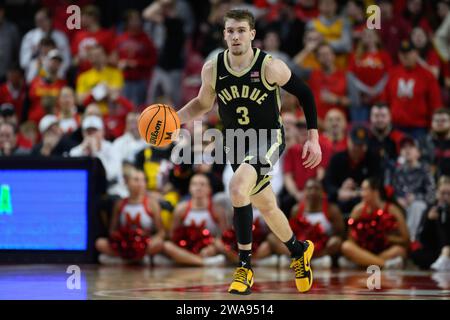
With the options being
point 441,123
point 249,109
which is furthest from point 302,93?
point 441,123

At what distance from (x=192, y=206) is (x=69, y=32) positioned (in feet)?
17.3

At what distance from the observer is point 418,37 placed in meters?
13.4

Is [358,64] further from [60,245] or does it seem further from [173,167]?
[60,245]

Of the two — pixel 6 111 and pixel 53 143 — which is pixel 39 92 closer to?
pixel 6 111

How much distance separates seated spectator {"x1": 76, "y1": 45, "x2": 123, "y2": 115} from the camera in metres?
14.0

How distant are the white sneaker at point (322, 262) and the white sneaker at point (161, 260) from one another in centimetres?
173

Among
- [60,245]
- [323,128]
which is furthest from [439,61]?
[60,245]

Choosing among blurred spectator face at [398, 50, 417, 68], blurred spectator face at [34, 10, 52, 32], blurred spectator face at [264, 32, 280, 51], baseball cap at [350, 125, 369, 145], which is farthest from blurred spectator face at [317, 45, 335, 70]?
blurred spectator face at [34, 10, 52, 32]

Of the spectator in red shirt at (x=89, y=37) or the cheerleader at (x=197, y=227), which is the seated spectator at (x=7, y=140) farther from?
the spectator in red shirt at (x=89, y=37)

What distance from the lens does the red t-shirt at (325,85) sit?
43.4 ft

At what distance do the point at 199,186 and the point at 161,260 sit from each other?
102 cm

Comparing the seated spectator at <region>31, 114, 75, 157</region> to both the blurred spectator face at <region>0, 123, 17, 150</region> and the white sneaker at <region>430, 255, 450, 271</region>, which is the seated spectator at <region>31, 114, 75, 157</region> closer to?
the blurred spectator face at <region>0, 123, 17, 150</region>

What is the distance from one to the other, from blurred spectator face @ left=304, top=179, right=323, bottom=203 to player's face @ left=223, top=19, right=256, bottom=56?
3.91m

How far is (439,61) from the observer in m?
13.9
